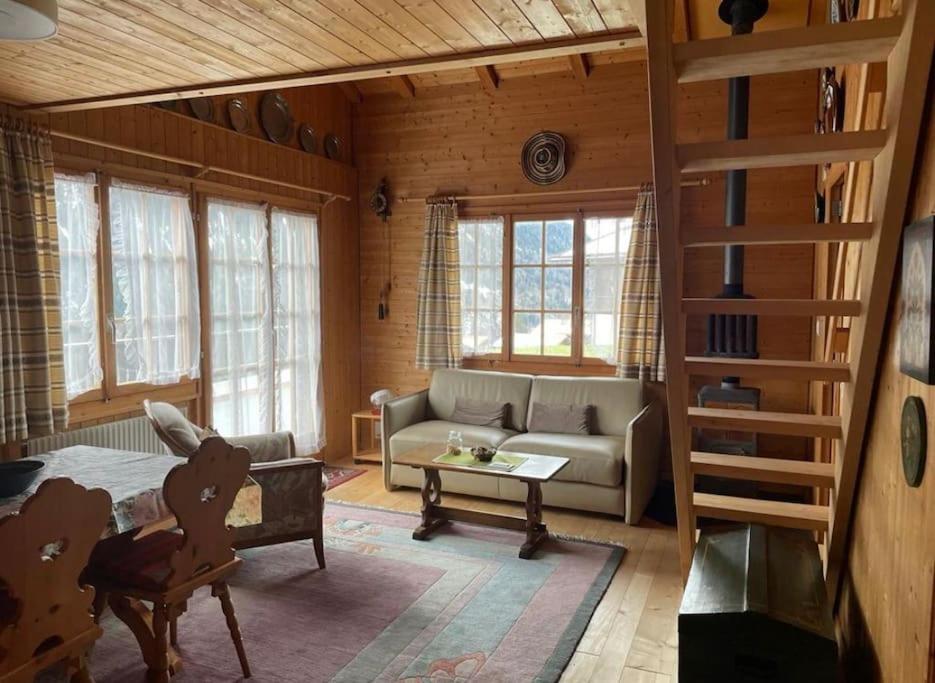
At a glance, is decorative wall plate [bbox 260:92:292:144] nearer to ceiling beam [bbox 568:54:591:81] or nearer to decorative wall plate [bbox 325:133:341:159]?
decorative wall plate [bbox 325:133:341:159]

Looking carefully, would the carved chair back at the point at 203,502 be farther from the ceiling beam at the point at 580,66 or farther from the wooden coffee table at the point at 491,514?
the ceiling beam at the point at 580,66

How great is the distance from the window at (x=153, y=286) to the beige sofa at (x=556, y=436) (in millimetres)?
1564

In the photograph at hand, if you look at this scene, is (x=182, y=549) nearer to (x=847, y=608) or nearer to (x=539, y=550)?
(x=539, y=550)

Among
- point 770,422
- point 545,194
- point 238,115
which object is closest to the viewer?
point 770,422

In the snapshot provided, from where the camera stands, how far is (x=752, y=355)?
14.8 feet

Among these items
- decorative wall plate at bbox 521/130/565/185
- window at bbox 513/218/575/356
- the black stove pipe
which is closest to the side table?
window at bbox 513/218/575/356

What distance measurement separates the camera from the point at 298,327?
5.47 m

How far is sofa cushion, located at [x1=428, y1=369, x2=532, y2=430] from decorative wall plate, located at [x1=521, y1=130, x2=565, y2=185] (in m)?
1.65

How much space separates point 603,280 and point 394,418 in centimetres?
201

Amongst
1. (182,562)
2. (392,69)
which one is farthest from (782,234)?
(182,562)

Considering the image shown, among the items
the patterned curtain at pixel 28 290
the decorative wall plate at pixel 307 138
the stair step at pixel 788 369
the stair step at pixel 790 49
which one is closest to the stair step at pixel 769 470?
the stair step at pixel 788 369

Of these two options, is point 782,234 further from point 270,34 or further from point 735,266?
point 735,266

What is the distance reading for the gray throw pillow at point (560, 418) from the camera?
4902mm

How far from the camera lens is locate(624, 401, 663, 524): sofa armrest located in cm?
428
